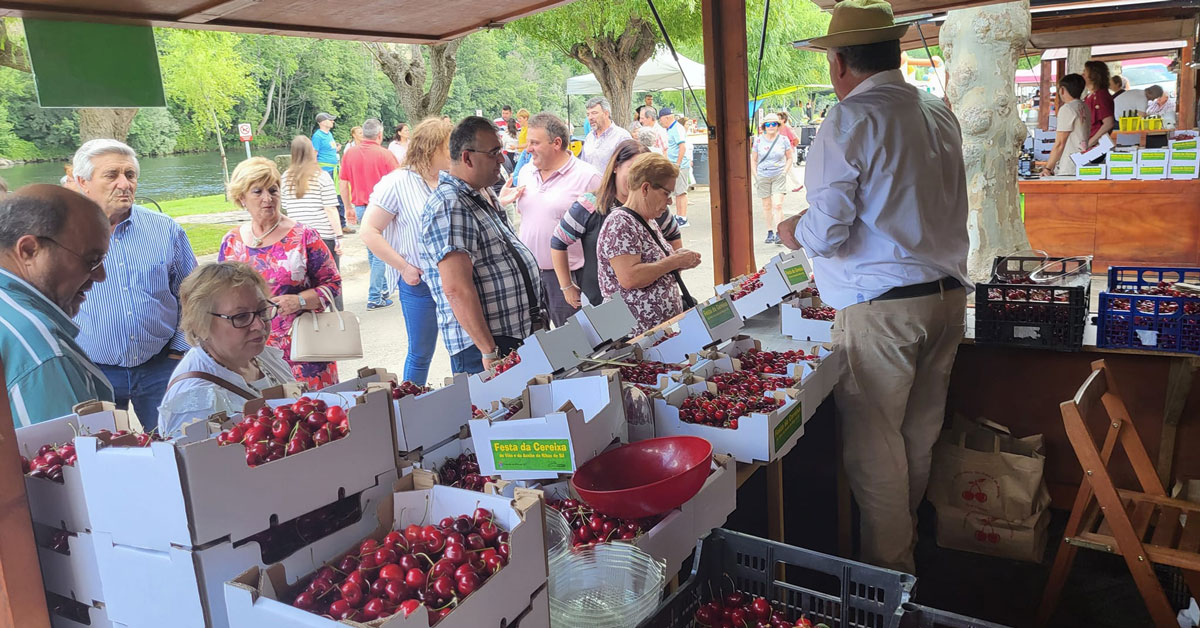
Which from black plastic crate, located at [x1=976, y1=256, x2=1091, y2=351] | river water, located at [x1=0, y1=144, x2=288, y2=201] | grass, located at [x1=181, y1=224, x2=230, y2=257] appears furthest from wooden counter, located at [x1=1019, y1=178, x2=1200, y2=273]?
river water, located at [x1=0, y1=144, x2=288, y2=201]

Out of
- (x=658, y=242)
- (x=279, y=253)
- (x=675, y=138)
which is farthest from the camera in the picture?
(x=675, y=138)

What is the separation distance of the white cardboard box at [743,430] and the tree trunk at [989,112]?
612cm

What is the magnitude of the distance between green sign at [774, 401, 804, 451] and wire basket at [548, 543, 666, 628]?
778 mm

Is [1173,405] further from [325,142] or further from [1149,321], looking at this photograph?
[325,142]

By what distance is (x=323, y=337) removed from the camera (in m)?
3.63

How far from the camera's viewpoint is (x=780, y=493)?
262 centimetres

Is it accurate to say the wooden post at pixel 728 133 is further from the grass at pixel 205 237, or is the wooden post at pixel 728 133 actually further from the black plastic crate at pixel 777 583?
the grass at pixel 205 237

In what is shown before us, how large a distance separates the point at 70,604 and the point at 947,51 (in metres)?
8.24

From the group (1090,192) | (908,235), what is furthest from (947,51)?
(908,235)

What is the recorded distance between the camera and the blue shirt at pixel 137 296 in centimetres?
343

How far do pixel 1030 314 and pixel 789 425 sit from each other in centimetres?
184

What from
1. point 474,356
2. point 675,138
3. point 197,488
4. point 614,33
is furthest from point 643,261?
point 675,138

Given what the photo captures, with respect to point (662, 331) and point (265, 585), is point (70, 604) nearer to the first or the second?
point (265, 585)

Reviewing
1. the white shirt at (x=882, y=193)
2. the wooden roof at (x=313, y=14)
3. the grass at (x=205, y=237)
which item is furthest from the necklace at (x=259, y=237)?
the grass at (x=205, y=237)
